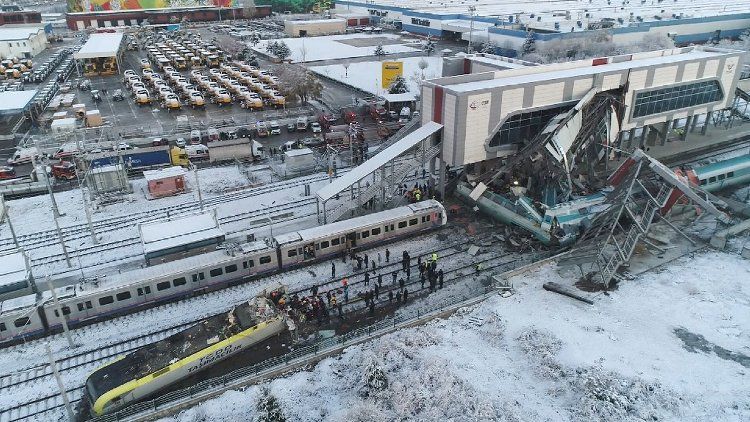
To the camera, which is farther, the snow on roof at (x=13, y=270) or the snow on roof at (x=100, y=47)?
the snow on roof at (x=100, y=47)

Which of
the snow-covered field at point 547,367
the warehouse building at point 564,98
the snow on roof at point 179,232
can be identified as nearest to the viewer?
the snow-covered field at point 547,367

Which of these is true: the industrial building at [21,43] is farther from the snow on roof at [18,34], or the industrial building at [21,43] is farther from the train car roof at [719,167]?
the train car roof at [719,167]

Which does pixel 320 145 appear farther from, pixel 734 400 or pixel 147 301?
pixel 734 400

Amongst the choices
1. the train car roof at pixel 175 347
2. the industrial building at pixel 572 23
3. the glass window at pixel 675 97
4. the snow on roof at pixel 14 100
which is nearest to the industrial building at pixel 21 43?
the snow on roof at pixel 14 100

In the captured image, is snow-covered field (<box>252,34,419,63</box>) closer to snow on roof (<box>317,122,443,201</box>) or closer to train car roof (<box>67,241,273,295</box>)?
snow on roof (<box>317,122,443,201</box>)

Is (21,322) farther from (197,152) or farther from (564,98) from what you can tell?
(564,98)

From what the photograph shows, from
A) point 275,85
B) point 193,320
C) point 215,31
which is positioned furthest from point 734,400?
point 215,31

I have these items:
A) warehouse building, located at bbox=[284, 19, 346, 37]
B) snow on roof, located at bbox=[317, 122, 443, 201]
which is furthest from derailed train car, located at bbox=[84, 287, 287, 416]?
warehouse building, located at bbox=[284, 19, 346, 37]
